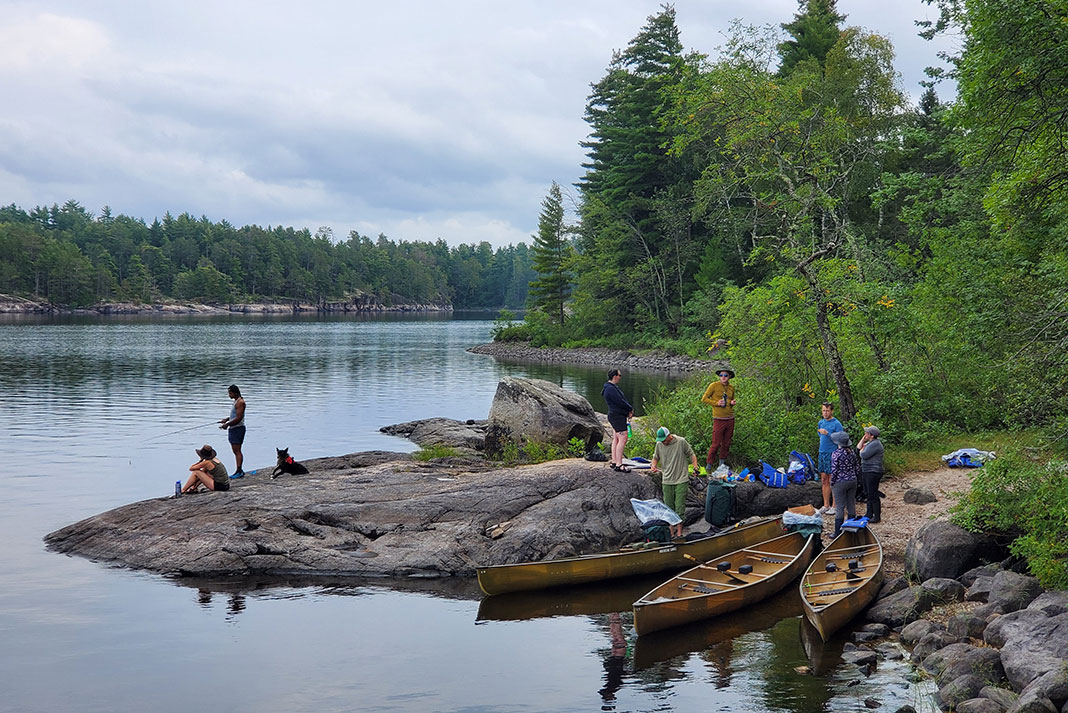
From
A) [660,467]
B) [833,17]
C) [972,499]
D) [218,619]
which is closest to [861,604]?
[972,499]

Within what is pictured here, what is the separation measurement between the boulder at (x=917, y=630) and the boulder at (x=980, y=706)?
2430 mm

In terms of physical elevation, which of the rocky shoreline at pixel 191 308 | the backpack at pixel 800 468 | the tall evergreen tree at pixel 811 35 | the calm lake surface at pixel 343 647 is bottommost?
the calm lake surface at pixel 343 647

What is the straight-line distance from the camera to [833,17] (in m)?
57.8

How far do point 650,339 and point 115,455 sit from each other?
45.4 meters

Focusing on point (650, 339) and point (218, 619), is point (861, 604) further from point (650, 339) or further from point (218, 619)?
point (650, 339)

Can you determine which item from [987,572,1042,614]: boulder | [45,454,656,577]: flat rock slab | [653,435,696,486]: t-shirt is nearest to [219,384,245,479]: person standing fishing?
[45,454,656,577]: flat rock slab

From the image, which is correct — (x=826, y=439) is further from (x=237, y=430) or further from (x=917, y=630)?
(x=237, y=430)

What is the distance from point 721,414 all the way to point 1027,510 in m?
7.94

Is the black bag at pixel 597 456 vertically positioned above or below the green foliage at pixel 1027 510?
below

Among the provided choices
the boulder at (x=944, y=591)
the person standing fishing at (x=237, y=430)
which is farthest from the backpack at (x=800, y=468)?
the person standing fishing at (x=237, y=430)

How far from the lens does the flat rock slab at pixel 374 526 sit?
16938 mm

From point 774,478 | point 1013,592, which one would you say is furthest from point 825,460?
point 1013,592

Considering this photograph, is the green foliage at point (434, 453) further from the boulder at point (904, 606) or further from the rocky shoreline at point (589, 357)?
the rocky shoreline at point (589, 357)

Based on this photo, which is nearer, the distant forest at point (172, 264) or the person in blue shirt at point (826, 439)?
the person in blue shirt at point (826, 439)
